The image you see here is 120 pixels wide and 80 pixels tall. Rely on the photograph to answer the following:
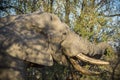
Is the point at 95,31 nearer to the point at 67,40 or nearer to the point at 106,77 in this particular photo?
the point at 106,77

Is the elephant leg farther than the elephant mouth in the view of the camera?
No

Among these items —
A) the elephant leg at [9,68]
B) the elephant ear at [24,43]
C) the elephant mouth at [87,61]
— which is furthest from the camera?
the elephant mouth at [87,61]

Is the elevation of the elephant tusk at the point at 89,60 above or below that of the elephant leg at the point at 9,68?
below

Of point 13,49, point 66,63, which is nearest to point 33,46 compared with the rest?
point 13,49

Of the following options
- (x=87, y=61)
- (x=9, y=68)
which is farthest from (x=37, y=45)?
(x=87, y=61)

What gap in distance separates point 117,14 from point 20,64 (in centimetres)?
528

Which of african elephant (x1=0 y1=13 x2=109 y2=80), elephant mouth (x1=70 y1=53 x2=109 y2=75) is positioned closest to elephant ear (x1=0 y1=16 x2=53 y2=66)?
african elephant (x1=0 y1=13 x2=109 y2=80)

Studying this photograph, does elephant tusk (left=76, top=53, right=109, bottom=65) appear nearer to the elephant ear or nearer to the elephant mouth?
the elephant mouth

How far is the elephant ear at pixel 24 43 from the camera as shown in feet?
23.0

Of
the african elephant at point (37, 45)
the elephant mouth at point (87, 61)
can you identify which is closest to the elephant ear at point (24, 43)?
the african elephant at point (37, 45)

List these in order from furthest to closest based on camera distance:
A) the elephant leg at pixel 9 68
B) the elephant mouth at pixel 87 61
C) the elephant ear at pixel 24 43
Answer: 1. the elephant mouth at pixel 87 61
2. the elephant ear at pixel 24 43
3. the elephant leg at pixel 9 68

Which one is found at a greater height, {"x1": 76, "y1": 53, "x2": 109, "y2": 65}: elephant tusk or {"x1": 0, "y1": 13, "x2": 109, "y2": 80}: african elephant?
{"x1": 0, "y1": 13, "x2": 109, "y2": 80}: african elephant

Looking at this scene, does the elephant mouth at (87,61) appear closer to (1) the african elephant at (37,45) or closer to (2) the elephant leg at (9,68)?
(1) the african elephant at (37,45)

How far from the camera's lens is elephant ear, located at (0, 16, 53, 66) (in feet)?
23.0
